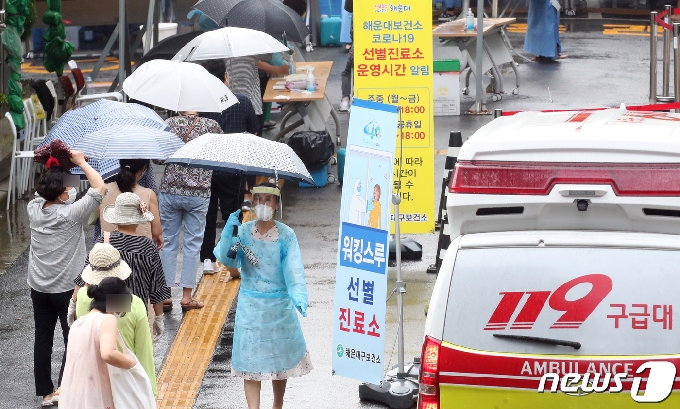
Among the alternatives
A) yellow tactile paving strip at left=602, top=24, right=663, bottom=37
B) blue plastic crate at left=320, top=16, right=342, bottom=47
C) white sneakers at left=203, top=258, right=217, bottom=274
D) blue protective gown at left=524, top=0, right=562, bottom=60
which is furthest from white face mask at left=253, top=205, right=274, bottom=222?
yellow tactile paving strip at left=602, top=24, right=663, bottom=37

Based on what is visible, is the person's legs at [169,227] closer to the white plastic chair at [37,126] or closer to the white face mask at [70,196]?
the white face mask at [70,196]

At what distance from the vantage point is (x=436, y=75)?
56.5ft

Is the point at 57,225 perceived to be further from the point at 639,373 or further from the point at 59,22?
the point at 59,22

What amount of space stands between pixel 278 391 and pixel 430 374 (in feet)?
8.22

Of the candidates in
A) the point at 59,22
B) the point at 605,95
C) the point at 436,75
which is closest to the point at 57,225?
the point at 59,22

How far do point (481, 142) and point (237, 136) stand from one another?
271 centimetres

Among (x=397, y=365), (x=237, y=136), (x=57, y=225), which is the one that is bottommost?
(x=397, y=365)

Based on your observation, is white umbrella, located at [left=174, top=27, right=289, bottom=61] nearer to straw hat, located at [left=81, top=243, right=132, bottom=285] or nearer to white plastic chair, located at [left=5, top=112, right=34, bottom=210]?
white plastic chair, located at [left=5, top=112, right=34, bottom=210]

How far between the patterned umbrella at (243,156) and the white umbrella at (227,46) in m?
4.58

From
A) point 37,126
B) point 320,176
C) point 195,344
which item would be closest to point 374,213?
point 195,344

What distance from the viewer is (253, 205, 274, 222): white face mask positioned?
709 centimetres

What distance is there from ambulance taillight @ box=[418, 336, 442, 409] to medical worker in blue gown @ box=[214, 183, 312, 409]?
7.01 feet

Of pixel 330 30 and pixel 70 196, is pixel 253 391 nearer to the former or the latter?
pixel 70 196

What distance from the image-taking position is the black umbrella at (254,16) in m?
14.2
